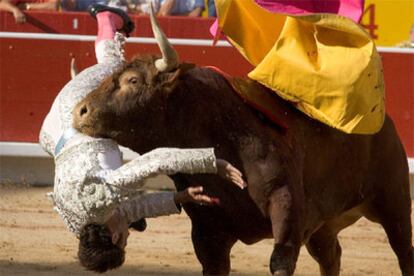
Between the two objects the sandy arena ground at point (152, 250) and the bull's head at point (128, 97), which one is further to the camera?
the sandy arena ground at point (152, 250)

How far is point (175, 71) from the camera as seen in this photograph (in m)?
4.91

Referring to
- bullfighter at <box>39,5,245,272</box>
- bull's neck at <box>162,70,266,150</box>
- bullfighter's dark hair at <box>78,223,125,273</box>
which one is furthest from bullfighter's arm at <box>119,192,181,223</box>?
bull's neck at <box>162,70,266,150</box>

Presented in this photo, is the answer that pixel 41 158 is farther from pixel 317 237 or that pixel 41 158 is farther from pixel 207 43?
pixel 317 237

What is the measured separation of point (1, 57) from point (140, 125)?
13.3 feet

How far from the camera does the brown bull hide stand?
4.87 m

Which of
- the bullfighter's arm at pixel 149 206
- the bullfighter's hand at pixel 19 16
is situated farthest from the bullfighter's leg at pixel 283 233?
the bullfighter's hand at pixel 19 16

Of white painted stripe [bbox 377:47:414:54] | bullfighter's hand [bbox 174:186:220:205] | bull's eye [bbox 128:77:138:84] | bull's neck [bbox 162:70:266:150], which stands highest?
bull's eye [bbox 128:77:138:84]

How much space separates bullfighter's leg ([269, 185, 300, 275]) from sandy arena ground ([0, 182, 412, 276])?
1487mm

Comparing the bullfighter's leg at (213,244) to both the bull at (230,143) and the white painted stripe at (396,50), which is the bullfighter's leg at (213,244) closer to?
the bull at (230,143)

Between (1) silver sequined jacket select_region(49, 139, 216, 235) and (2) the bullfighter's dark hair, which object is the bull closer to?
(1) silver sequined jacket select_region(49, 139, 216, 235)

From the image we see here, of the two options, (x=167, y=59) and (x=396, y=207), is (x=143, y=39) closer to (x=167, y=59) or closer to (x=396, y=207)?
(x=396, y=207)

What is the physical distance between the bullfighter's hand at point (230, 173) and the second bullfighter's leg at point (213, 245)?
476 millimetres

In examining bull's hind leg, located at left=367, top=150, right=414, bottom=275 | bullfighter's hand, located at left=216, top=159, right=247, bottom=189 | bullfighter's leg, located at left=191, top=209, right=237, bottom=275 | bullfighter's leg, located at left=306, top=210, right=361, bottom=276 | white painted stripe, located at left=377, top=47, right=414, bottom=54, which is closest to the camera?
bullfighter's hand, located at left=216, top=159, right=247, bottom=189

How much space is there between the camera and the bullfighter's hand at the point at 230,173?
4625 mm
